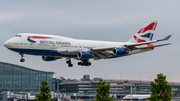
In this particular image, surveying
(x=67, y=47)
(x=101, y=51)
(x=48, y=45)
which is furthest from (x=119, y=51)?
(x=48, y=45)

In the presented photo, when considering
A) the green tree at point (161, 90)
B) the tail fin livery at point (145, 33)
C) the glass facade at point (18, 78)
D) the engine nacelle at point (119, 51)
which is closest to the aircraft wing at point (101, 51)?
the engine nacelle at point (119, 51)

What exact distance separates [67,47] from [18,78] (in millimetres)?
41527

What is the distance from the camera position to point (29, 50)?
7038 cm

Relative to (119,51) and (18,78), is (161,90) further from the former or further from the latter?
(18,78)

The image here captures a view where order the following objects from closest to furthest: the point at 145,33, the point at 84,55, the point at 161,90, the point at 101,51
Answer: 1. the point at 161,90
2. the point at 84,55
3. the point at 101,51
4. the point at 145,33

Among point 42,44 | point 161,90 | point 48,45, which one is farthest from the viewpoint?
point 48,45

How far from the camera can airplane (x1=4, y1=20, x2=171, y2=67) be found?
70.1m

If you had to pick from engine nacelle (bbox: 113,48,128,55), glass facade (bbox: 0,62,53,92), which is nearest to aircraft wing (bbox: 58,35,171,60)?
engine nacelle (bbox: 113,48,128,55)

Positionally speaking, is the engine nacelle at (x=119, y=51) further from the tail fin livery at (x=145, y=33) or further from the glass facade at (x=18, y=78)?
the glass facade at (x=18, y=78)

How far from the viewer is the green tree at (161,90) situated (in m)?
57.0

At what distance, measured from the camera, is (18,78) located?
110 metres

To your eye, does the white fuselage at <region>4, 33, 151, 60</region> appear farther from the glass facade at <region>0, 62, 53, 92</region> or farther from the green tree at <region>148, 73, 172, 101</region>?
the glass facade at <region>0, 62, 53, 92</region>

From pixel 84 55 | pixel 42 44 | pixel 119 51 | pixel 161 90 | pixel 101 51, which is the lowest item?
pixel 161 90

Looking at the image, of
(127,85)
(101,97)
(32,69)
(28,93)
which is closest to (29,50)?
(101,97)
